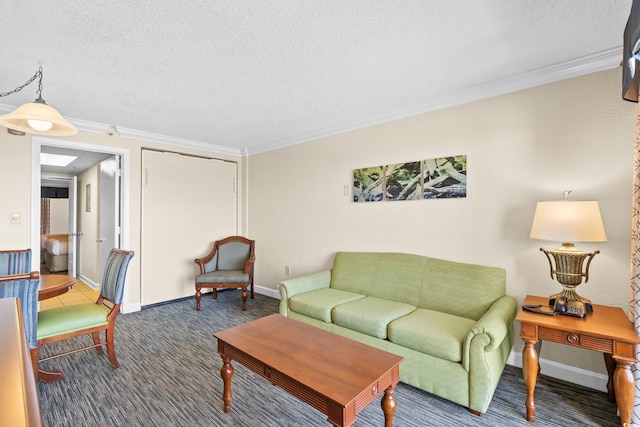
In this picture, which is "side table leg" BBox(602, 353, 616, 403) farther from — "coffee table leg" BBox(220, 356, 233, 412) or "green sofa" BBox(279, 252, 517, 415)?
"coffee table leg" BBox(220, 356, 233, 412)

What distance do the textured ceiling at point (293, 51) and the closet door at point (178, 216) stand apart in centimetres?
119

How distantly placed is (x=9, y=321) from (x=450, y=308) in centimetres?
272

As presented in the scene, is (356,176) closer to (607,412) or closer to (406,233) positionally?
→ (406,233)

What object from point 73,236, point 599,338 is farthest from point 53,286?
point 73,236

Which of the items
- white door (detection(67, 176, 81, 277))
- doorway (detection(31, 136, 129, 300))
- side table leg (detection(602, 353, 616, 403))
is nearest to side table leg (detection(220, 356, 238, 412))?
side table leg (detection(602, 353, 616, 403))

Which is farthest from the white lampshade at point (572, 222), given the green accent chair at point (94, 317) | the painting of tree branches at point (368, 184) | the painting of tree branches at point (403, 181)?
the green accent chair at point (94, 317)

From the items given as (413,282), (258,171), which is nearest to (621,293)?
(413,282)

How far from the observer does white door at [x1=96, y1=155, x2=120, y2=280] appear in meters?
4.06

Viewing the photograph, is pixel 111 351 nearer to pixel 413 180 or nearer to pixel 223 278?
pixel 223 278

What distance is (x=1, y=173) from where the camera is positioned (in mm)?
3141

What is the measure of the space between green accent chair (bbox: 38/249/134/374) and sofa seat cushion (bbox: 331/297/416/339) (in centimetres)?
186

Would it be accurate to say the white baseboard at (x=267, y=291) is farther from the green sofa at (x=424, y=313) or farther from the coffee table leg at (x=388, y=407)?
the coffee table leg at (x=388, y=407)

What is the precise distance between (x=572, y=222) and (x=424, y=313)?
124cm

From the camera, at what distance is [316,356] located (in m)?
1.75
